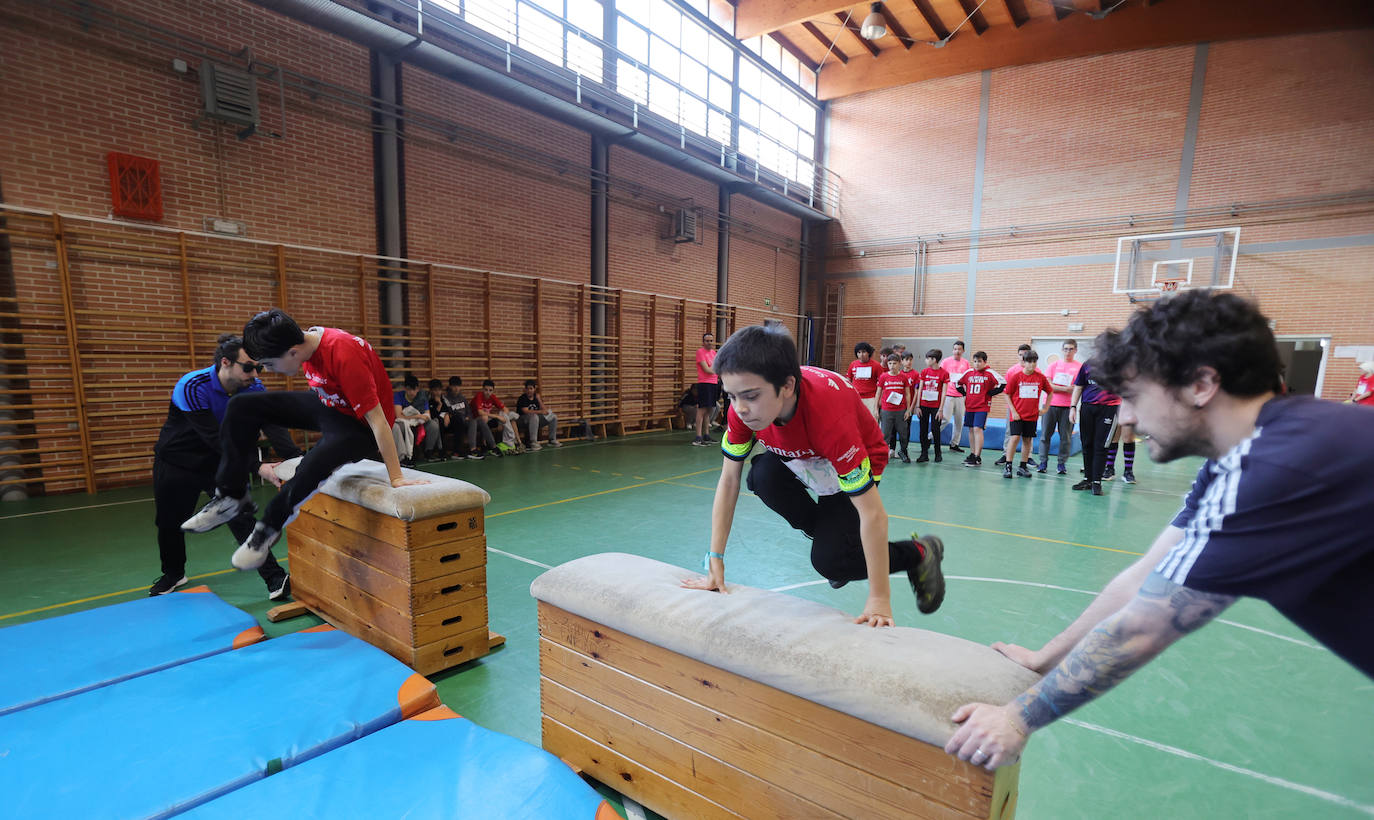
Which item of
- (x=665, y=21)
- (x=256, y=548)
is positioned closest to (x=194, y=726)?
(x=256, y=548)

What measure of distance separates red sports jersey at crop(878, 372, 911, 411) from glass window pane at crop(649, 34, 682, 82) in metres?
7.16

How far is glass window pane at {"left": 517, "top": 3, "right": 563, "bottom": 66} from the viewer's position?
8250 mm

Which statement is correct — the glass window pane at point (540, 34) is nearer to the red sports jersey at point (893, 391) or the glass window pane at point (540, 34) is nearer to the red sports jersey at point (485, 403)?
the red sports jersey at point (485, 403)

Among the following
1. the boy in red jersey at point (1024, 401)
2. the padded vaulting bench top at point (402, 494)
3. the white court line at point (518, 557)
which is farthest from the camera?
the boy in red jersey at point (1024, 401)

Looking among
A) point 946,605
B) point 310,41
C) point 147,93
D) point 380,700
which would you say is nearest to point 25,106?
point 147,93

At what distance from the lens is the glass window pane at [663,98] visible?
10.6 m

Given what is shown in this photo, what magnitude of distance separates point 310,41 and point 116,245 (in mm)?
3020

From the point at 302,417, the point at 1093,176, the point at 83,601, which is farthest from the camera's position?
the point at 1093,176

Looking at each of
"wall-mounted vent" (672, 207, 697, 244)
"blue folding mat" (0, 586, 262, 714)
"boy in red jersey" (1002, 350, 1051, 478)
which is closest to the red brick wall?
"wall-mounted vent" (672, 207, 697, 244)

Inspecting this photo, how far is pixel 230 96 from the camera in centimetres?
592

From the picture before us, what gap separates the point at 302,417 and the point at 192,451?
2.62 ft

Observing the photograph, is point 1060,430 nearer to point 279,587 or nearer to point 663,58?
point 279,587

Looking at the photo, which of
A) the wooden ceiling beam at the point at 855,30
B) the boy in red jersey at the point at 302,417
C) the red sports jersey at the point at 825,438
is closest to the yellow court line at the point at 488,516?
the boy in red jersey at the point at 302,417

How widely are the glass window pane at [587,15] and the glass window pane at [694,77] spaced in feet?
7.16
